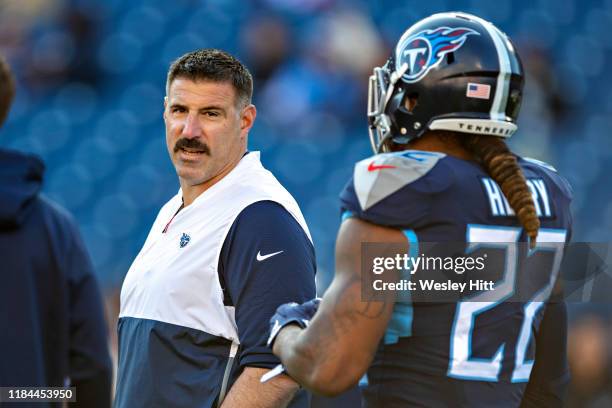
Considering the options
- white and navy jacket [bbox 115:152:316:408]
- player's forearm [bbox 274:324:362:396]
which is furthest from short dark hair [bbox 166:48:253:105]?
player's forearm [bbox 274:324:362:396]

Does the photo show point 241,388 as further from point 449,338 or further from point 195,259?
point 449,338

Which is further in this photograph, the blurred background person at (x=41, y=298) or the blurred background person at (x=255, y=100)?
the blurred background person at (x=255, y=100)

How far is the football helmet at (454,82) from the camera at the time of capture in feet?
7.31

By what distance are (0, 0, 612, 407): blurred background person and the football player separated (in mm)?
4424

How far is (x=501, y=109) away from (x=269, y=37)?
16.4ft

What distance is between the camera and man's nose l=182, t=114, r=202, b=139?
2910 millimetres

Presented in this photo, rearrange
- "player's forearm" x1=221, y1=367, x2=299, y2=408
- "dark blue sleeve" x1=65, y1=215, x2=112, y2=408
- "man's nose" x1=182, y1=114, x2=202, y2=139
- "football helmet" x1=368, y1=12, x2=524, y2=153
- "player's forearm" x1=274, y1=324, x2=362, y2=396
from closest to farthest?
"player's forearm" x1=274, y1=324, x2=362, y2=396 → "dark blue sleeve" x1=65, y1=215, x2=112, y2=408 → "football helmet" x1=368, y1=12, x2=524, y2=153 → "player's forearm" x1=221, y1=367, x2=299, y2=408 → "man's nose" x1=182, y1=114, x2=202, y2=139

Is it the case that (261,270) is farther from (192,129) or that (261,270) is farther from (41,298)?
(41,298)

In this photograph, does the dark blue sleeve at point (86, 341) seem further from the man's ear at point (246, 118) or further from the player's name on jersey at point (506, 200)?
the man's ear at point (246, 118)

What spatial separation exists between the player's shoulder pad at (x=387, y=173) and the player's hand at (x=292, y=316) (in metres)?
0.34

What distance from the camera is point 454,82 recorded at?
7.38ft

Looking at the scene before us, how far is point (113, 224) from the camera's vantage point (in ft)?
22.2

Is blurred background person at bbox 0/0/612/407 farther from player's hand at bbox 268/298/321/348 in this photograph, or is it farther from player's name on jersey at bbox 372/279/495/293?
player's name on jersey at bbox 372/279/495/293

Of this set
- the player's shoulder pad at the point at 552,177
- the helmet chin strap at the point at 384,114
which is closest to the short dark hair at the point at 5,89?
the helmet chin strap at the point at 384,114
